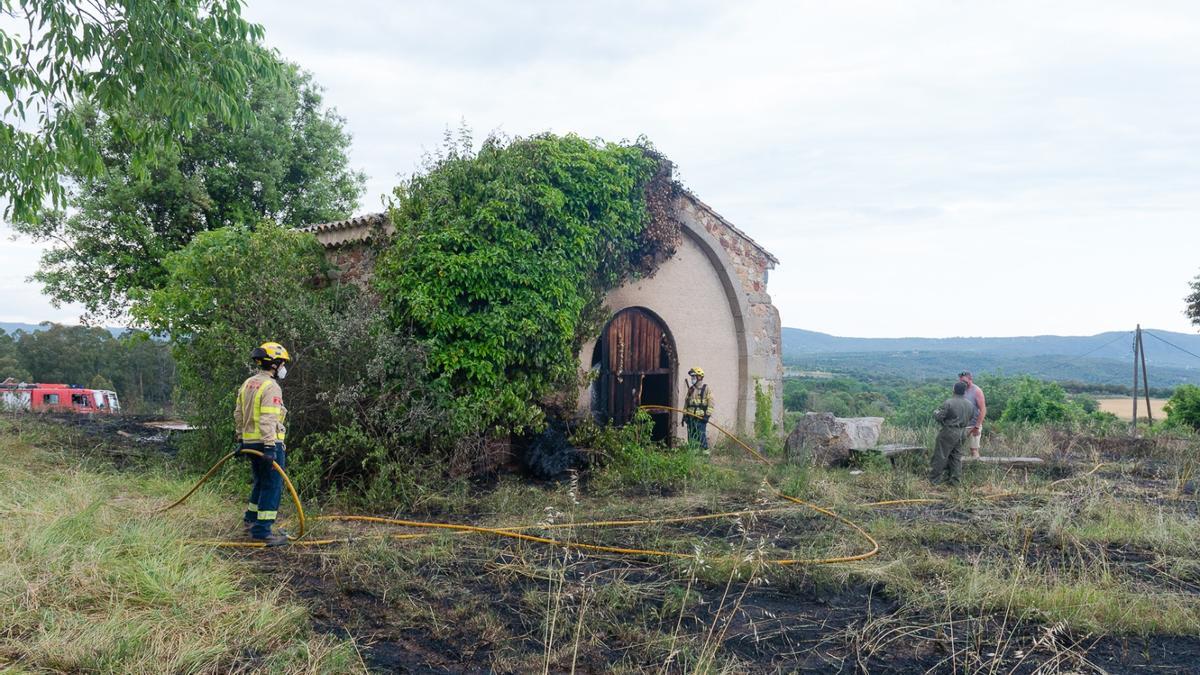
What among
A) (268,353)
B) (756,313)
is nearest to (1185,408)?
(756,313)

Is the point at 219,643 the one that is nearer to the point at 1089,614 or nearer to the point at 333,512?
the point at 333,512

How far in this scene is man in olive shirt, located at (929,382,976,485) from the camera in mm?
10828

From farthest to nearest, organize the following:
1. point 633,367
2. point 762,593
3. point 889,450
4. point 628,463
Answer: point 633,367
point 889,450
point 628,463
point 762,593

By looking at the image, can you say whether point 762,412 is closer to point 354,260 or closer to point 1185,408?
point 354,260

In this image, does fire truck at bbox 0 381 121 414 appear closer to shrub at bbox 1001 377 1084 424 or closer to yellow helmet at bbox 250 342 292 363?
yellow helmet at bbox 250 342 292 363

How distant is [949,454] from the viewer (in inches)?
433

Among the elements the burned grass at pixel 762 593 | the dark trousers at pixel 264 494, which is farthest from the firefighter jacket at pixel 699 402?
the dark trousers at pixel 264 494

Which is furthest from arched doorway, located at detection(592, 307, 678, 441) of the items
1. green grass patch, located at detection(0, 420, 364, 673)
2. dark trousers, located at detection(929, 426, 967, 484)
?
green grass patch, located at detection(0, 420, 364, 673)

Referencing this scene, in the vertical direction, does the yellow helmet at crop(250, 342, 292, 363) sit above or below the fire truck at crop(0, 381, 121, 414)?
above

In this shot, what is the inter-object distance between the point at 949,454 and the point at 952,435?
0.95 feet

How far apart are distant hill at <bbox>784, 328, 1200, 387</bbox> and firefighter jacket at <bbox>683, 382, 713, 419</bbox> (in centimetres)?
2628

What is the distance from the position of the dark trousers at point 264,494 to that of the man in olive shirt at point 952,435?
8073mm

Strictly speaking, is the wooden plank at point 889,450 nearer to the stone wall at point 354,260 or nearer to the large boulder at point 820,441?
the large boulder at point 820,441

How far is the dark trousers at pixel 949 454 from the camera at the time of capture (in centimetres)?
1088
